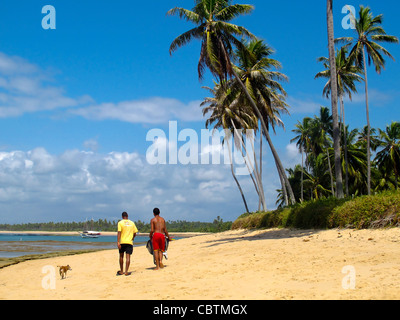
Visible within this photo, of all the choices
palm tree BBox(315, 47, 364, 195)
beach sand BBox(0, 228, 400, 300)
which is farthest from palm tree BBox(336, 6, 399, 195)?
beach sand BBox(0, 228, 400, 300)

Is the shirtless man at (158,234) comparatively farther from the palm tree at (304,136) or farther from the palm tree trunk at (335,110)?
the palm tree at (304,136)

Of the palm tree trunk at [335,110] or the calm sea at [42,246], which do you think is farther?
the calm sea at [42,246]

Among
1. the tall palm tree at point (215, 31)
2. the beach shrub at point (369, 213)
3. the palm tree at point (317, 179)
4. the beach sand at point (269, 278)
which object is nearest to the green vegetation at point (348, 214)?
the beach shrub at point (369, 213)

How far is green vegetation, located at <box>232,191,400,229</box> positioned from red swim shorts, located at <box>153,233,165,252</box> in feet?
23.4

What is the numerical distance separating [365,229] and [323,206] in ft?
14.1

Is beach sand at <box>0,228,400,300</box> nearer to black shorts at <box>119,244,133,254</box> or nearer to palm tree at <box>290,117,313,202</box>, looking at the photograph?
black shorts at <box>119,244,133,254</box>

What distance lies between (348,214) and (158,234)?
7.83 meters

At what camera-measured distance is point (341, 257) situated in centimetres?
939

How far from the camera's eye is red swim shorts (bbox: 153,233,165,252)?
10.9 m

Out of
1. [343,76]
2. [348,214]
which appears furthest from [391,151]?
[348,214]

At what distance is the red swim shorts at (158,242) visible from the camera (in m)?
10.9

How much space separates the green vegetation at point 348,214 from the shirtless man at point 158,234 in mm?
7133
